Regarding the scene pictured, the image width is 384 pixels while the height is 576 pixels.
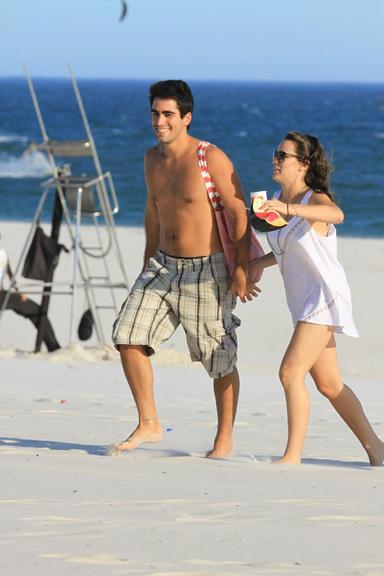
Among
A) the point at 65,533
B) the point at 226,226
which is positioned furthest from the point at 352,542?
the point at 226,226

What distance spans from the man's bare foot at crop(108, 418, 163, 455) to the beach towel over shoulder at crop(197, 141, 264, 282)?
2.43 ft

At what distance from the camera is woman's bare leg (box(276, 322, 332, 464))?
5391mm

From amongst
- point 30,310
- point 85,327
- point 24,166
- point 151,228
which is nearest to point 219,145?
point 24,166

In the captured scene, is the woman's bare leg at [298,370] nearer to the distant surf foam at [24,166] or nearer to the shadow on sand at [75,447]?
the shadow on sand at [75,447]

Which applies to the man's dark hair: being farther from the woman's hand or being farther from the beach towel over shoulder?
the woman's hand

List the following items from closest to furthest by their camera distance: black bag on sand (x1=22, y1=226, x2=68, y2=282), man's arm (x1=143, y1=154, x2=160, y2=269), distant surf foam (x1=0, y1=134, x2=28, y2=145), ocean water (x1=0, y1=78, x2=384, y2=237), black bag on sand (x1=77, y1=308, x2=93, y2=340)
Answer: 1. man's arm (x1=143, y1=154, x2=160, y2=269)
2. black bag on sand (x1=22, y1=226, x2=68, y2=282)
3. black bag on sand (x1=77, y1=308, x2=93, y2=340)
4. ocean water (x1=0, y1=78, x2=384, y2=237)
5. distant surf foam (x1=0, y1=134, x2=28, y2=145)

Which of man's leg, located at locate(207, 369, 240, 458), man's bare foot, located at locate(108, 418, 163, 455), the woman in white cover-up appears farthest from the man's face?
man's bare foot, located at locate(108, 418, 163, 455)

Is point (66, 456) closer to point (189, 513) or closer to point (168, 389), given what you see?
point (189, 513)

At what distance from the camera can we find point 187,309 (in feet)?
18.3

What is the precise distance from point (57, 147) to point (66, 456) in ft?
15.5

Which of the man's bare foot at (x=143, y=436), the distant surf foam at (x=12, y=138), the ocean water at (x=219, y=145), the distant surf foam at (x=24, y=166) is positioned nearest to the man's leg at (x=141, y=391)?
the man's bare foot at (x=143, y=436)

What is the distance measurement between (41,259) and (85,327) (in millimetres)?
624

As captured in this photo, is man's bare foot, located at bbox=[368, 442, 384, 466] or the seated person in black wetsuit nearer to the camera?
man's bare foot, located at bbox=[368, 442, 384, 466]

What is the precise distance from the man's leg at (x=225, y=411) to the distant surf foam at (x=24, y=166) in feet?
99.9
